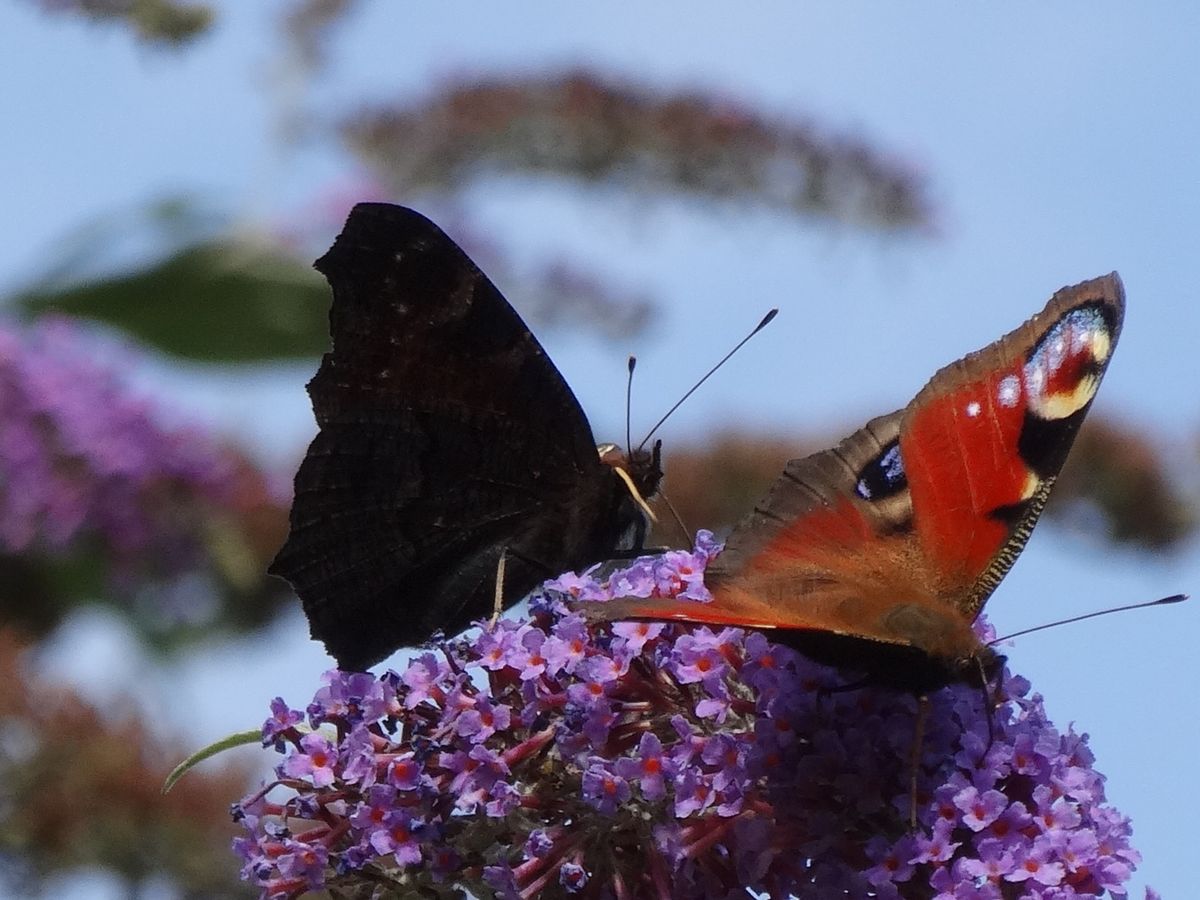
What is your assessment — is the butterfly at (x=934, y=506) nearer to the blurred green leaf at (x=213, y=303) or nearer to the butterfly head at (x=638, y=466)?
the butterfly head at (x=638, y=466)

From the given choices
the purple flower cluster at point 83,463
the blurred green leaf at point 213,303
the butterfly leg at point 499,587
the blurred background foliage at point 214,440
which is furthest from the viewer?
the blurred green leaf at point 213,303

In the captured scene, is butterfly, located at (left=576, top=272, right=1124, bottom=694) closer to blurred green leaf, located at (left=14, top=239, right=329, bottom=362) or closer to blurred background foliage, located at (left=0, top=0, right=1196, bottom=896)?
blurred background foliage, located at (left=0, top=0, right=1196, bottom=896)

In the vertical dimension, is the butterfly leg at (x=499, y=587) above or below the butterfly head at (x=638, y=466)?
below

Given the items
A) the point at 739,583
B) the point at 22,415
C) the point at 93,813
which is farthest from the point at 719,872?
the point at 22,415

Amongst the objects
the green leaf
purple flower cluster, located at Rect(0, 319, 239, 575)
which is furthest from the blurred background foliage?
the green leaf

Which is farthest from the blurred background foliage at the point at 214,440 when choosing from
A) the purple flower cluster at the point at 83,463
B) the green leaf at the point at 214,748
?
the green leaf at the point at 214,748
